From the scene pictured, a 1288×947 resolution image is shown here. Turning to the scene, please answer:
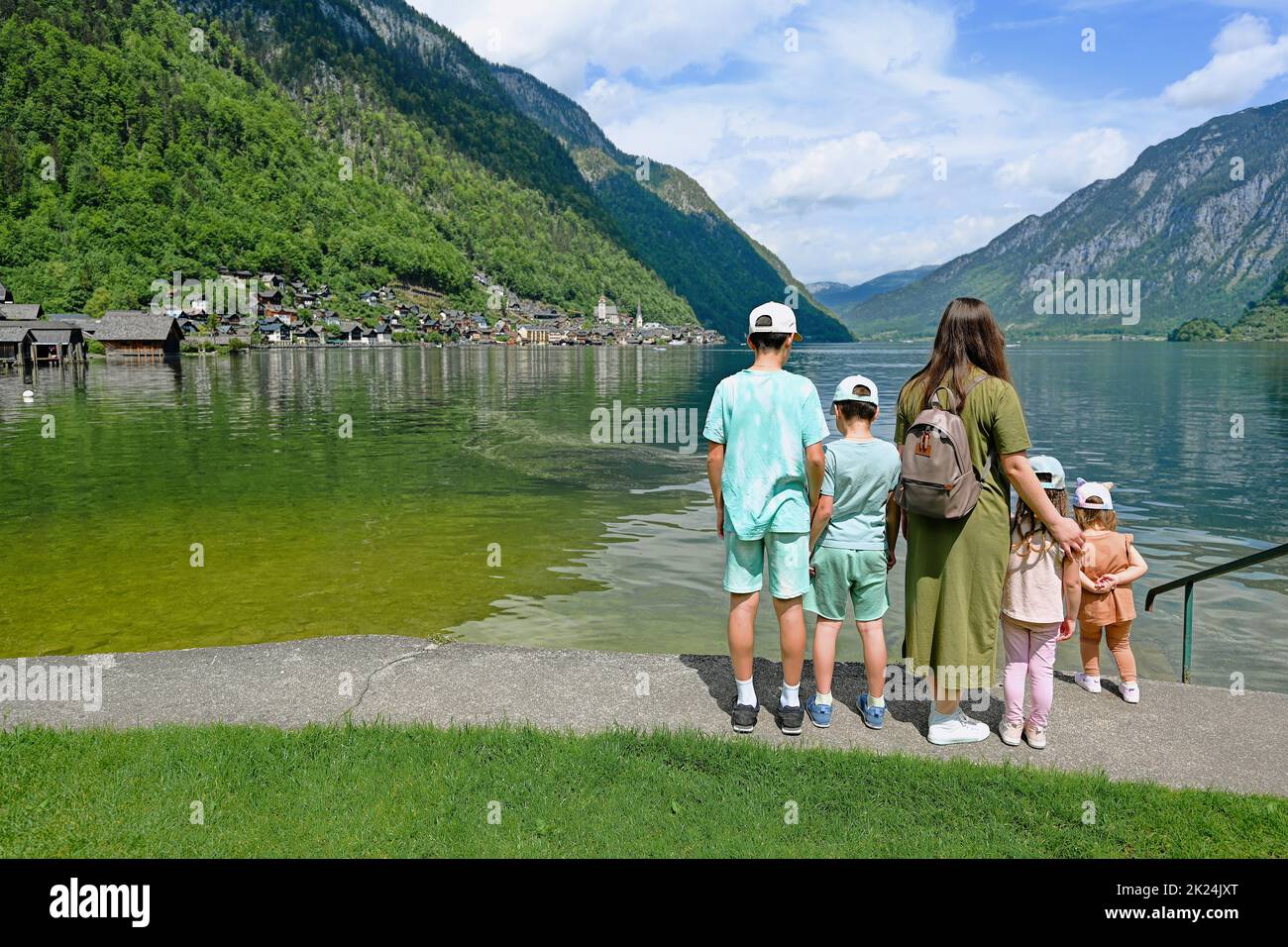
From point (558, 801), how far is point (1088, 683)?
4.81 metres

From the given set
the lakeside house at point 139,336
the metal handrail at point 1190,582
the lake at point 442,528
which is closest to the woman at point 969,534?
the metal handrail at point 1190,582

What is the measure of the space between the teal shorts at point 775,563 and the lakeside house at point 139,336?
123 m

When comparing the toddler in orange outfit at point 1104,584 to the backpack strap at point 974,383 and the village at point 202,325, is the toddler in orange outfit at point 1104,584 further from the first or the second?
the village at point 202,325

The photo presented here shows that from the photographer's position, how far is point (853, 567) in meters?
6.55

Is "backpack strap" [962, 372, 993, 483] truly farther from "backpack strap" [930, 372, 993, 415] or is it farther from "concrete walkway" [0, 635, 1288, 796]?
"concrete walkway" [0, 635, 1288, 796]

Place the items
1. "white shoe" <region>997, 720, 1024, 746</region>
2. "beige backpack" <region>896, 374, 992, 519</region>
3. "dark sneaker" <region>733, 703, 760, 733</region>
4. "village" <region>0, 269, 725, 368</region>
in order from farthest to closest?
"village" <region>0, 269, 725, 368</region>, "dark sneaker" <region>733, 703, 760, 733</region>, "white shoe" <region>997, 720, 1024, 746</region>, "beige backpack" <region>896, 374, 992, 519</region>

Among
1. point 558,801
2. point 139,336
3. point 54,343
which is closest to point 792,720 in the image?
point 558,801

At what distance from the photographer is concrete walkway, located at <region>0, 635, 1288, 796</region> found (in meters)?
6.27

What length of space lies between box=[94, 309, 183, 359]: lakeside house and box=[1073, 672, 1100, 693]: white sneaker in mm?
123328

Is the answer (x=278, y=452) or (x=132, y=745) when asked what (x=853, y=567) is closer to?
(x=132, y=745)

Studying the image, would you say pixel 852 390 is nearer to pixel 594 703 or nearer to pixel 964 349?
pixel 964 349

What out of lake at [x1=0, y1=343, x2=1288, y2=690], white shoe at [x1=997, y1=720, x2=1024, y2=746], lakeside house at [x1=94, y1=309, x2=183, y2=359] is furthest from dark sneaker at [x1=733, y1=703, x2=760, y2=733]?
lakeside house at [x1=94, y1=309, x2=183, y2=359]

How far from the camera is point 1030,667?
6.45 m

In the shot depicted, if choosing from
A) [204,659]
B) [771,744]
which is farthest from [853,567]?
[204,659]
